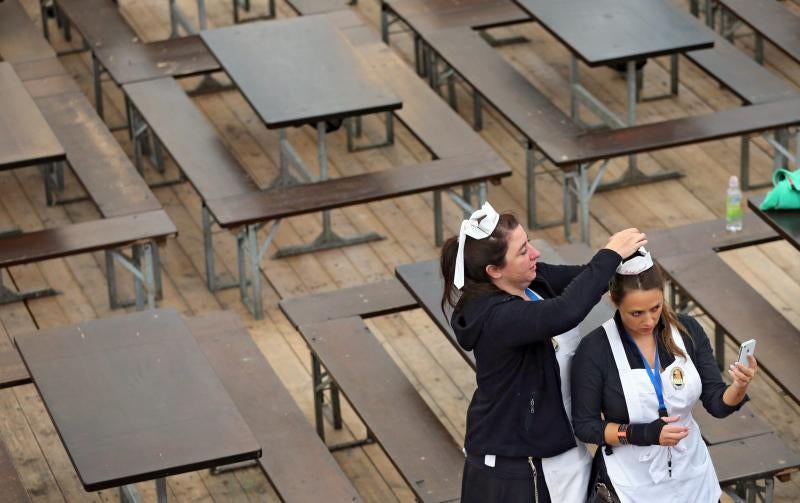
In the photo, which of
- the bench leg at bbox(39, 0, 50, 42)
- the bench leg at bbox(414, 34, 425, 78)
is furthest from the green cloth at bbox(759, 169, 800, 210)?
the bench leg at bbox(39, 0, 50, 42)

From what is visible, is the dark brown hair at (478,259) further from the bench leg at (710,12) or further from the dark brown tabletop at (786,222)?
the bench leg at (710,12)

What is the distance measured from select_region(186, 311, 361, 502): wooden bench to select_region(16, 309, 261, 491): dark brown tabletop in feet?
1.40

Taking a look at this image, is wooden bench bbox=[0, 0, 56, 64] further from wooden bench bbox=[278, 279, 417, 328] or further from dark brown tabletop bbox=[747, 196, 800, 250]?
dark brown tabletop bbox=[747, 196, 800, 250]

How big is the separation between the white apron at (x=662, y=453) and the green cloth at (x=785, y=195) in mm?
1810

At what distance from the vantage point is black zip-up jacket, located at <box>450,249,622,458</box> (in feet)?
14.9

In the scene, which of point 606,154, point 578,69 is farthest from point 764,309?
point 578,69

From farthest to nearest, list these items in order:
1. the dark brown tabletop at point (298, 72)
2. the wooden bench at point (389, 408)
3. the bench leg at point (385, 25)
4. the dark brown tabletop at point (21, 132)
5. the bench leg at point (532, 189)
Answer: the bench leg at point (385, 25), the bench leg at point (532, 189), the dark brown tabletop at point (298, 72), the dark brown tabletop at point (21, 132), the wooden bench at point (389, 408)

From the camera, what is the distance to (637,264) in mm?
4707

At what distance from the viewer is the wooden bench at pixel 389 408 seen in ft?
20.9

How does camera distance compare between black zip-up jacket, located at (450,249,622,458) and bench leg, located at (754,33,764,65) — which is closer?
black zip-up jacket, located at (450,249,622,458)

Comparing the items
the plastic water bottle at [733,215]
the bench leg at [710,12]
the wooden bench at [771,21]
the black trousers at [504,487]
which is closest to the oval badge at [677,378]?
the black trousers at [504,487]

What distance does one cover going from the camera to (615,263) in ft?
14.9

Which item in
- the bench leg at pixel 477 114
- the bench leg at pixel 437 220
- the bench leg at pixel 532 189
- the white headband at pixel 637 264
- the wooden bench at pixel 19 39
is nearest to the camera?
the white headband at pixel 637 264

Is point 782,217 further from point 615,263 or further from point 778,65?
point 778,65
